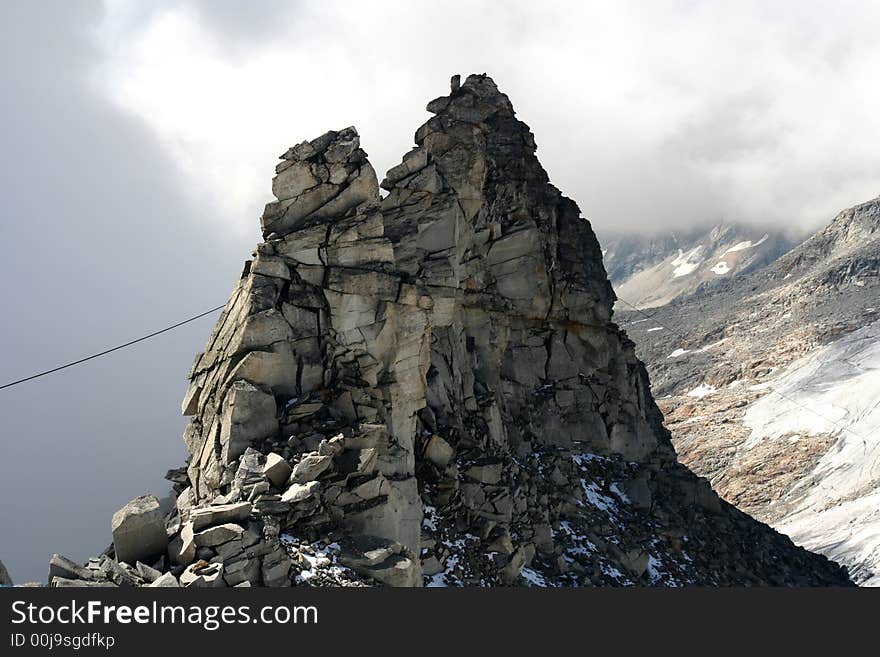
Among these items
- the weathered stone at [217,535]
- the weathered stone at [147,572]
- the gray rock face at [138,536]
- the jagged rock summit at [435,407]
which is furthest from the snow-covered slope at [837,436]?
the weathered stone at [147,572]

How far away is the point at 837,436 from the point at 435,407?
93.5 m

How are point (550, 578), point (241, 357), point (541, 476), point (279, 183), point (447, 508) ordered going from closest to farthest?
1. point (241, 357)
2. point (279, 183)
3. point (447, 508)
4. point (550, 578)
5. point (541, 476)

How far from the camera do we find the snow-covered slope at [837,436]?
73.7 m

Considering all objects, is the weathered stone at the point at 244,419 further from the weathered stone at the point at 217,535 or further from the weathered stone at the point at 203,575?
the weathered stone at the point at 203,575

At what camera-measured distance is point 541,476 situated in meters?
33.6

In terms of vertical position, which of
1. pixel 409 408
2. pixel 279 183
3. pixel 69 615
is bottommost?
pixel 69 615

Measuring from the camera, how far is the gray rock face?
1614 cm

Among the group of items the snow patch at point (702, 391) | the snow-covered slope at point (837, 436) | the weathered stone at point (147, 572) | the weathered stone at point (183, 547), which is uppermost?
the snow patch at point (702, 391)

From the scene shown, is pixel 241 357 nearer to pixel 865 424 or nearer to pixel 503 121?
pixel 503 121

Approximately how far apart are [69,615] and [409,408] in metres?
11.7

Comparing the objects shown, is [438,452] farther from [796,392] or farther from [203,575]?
[796,392]

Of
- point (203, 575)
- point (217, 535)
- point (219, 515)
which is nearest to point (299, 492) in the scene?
point (219, 515)

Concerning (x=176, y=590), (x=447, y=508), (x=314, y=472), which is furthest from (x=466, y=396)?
(x=176, y=590)

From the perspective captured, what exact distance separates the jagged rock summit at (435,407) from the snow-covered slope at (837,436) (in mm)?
30976
